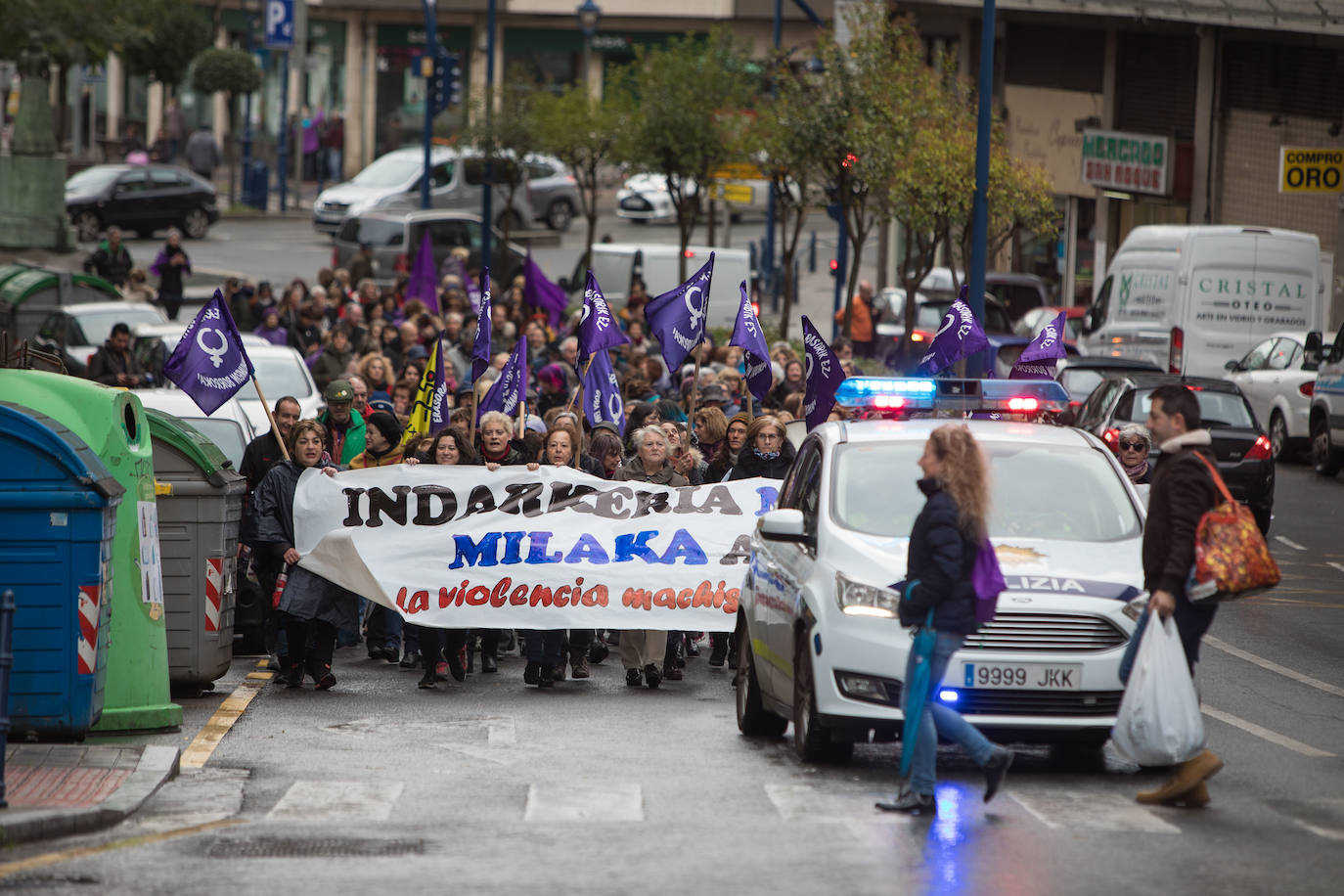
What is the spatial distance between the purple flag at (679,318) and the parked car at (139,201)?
31794mm

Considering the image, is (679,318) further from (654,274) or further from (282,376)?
(654,274)

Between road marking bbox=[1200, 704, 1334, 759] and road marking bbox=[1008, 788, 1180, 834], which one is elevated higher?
road marking bbox=[1008, 788, 1180, 834]

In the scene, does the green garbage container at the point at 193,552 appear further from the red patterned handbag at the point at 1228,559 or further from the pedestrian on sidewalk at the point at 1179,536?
the red patterned handbag at the point at 1228,559

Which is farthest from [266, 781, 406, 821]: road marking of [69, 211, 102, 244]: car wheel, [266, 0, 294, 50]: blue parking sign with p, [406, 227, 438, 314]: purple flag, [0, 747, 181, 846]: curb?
[266, 0, 294, 50]: blue parking sign with p

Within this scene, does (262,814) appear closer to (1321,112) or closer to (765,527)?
(765,527)

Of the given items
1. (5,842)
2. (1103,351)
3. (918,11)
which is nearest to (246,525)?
(5,842)

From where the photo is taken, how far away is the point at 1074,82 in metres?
43.1

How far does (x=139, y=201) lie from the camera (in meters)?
47.0

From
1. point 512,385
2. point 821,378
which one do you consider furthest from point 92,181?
point 821,378

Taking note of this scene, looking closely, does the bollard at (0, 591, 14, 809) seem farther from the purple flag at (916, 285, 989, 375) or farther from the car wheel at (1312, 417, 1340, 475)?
the car wheel at (1312, 417, 1340, 475)

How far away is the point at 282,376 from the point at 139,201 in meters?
27.8

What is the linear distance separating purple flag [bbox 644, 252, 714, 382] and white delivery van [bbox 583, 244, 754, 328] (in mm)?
16722

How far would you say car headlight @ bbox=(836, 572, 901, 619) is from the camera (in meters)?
9.14

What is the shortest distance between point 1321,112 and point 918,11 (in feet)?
48.3
